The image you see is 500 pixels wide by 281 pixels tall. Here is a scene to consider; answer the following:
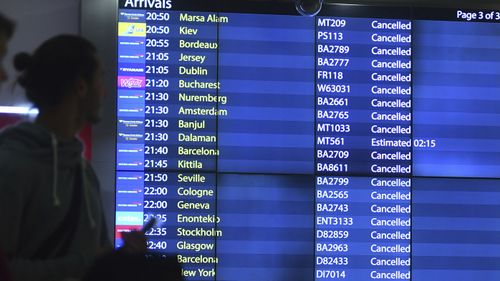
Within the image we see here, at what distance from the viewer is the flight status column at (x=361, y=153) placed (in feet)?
13.7

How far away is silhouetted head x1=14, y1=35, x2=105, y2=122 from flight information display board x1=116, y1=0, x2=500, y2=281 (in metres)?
2.01

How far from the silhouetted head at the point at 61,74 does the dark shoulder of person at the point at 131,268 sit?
525mm

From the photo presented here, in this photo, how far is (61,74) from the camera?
6.75 ft

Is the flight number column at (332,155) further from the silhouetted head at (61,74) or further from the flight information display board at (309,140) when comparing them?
the silhouetted head at (61,74)

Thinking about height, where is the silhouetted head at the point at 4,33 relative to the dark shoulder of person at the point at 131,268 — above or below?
above

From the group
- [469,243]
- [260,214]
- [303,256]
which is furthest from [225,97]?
[469,243]

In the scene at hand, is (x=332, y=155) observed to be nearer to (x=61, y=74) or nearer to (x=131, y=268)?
(x=61, y=74)

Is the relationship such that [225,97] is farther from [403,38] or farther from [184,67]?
[403,38]

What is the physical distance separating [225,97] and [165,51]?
0.37 m

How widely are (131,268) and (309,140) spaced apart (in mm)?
2607

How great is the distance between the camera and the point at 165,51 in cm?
417

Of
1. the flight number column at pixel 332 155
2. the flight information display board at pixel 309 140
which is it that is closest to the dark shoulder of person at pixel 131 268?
the flight information display board at pixel 309 140

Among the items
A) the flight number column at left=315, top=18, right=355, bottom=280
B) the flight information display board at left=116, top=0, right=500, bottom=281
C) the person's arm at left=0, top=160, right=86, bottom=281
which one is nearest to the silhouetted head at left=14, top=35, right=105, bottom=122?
the person's arm at left=0, top=160, right=86, bottom=281

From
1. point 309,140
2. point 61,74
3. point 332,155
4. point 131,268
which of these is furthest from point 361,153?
point 131,268
